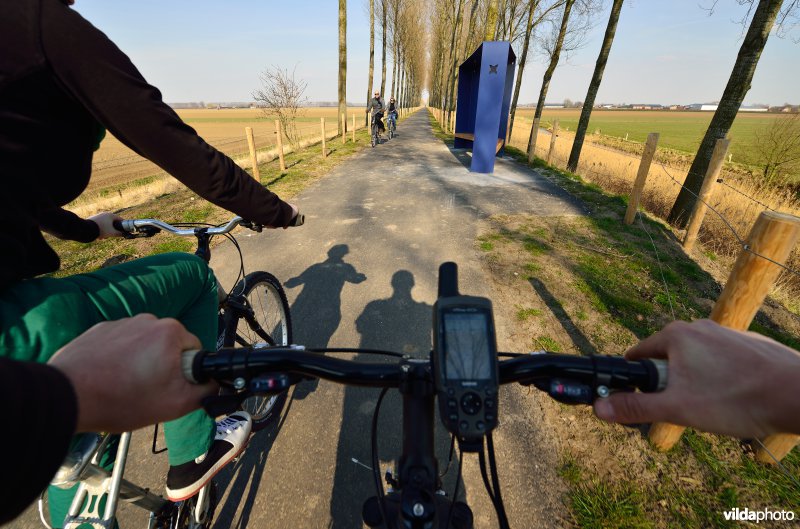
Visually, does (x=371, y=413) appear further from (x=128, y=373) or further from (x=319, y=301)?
(x=128, y=373)

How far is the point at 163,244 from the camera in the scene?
5234 millimetres

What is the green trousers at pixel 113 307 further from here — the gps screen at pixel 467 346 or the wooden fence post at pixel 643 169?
the wooden fence post at pixel 643 169

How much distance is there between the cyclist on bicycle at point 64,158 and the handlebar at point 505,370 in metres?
0.59

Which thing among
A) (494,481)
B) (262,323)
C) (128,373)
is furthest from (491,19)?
(128,373)

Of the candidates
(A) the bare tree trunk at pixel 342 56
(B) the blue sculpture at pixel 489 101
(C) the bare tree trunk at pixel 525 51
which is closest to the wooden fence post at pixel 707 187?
(B) the blue sculpture at pixel 489 101

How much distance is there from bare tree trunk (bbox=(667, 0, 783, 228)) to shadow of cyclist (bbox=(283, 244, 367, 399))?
5.19 m

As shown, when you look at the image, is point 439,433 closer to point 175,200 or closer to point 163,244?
point 163,244

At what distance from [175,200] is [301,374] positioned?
8.33m

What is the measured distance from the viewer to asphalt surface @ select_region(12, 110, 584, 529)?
6.97 ft

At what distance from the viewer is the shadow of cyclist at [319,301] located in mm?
3472

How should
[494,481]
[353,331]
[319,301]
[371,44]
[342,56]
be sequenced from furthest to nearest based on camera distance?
1. [371,44]
2. [342,56]
3. [319,301]
4. [353,331]
5. [494,481]

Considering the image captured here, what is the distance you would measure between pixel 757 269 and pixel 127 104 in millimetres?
3105

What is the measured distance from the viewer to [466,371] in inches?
31.9

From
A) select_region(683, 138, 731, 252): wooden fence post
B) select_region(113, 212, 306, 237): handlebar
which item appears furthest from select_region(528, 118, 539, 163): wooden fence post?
select_region(113, 212, 306, 237): handlebar
